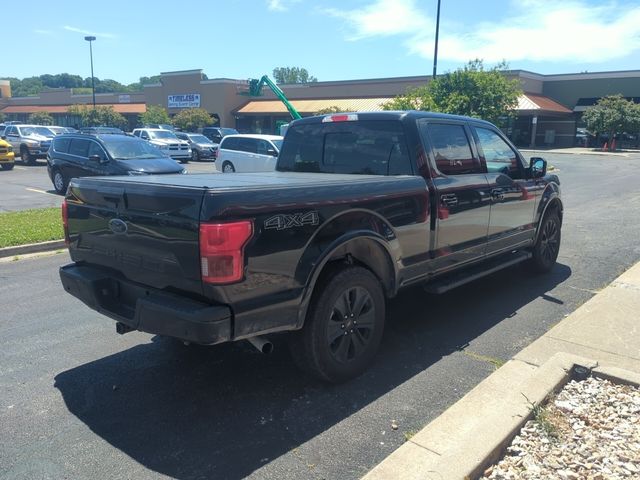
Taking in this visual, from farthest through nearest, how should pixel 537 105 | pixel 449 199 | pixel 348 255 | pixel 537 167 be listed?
pixel 537 105 < pixel 537 167 < pixel 449 199 < pixel 348 255

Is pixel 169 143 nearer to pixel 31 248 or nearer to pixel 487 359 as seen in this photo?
pixel 31 248

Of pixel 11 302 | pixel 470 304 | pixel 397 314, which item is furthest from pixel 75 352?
pixel 470 304

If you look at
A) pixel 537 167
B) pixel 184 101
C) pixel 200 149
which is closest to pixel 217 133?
pixel 200 149

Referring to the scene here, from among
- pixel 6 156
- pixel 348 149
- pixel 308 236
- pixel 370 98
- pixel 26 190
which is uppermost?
pixel 370 98

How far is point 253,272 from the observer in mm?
3061

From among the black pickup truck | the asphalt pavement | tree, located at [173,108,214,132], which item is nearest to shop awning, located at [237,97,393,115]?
tree, located at [173,108,214,132]

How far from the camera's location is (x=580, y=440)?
3.00 metres

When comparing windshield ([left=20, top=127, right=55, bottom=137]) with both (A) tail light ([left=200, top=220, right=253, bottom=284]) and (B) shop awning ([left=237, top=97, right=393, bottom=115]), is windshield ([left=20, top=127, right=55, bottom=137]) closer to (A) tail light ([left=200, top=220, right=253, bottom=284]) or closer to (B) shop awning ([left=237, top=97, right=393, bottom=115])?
(B) shop awning ([left=237, top=97, right=393, bottom=115])

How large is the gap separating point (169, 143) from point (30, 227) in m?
18.5

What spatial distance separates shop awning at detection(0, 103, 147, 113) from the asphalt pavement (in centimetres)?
6042

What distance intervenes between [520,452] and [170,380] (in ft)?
8.06

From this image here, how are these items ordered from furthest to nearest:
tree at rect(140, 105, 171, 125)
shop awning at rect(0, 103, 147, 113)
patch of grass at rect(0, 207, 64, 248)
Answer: shop awning at rect(0, 103, 147, 113), tree at rect(140, 105, 171, 125), patch of grass at rect(0, 207, 64, 248)

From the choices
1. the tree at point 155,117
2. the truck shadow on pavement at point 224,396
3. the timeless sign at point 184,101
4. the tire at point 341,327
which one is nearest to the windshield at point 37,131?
the truck shadow on pavement at point 224,396

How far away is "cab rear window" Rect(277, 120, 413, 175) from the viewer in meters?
4.66
